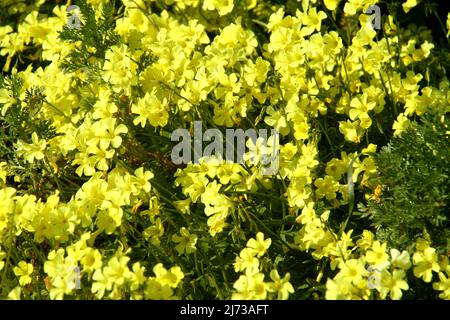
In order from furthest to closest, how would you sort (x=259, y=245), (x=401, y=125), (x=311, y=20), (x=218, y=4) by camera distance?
(x=218, y=4), (x=311, y=20), (x=401, y=125), (x=259, y=245)

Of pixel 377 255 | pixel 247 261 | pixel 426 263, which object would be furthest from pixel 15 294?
pixel 426 263

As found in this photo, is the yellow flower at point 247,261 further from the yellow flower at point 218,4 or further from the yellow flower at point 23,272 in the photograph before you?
the yellow flower at point 218,4

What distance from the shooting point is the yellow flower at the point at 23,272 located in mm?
2396

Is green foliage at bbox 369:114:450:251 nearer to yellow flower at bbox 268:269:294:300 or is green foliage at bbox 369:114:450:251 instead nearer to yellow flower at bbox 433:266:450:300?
yellow flower at bbox 433:266:450:300

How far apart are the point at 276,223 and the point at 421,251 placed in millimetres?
509

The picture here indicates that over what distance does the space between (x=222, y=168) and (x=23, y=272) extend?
27.3 inches

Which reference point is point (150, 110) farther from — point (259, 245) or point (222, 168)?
point (259, 245)

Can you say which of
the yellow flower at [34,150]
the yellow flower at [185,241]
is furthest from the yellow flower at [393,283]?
the yellow flower at [34,150]

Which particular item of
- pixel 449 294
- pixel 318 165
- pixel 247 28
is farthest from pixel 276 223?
pixel 247 28

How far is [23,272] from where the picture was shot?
7.91ft

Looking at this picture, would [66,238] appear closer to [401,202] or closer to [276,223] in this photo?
[276,223]

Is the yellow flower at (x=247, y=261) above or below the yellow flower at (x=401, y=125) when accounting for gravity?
below

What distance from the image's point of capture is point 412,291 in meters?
2.40

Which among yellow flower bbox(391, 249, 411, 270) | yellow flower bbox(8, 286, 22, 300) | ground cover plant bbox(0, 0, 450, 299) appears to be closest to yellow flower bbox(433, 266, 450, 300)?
ground cover plant bbox(0, 0, 450, 299)
